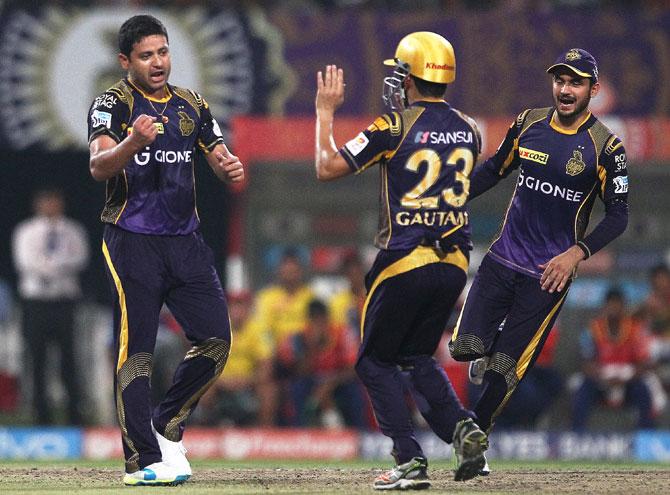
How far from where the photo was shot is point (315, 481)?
7574 mm

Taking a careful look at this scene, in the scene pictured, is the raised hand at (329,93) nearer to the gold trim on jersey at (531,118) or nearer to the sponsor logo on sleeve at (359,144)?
the sponsor logo on sleeve at (359,144)

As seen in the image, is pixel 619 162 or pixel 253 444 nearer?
pixel 619 162

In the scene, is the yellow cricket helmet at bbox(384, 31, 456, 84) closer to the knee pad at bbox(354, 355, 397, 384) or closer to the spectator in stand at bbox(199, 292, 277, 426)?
the knee pad at bbox(354, 355, 397, 384)

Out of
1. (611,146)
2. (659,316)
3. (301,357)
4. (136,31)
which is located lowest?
(301,357)

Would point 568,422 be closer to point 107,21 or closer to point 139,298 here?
point 107,21

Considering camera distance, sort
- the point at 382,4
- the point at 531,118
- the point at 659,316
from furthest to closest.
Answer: the point at 382,4
the point at 659,316
the point at 531,118

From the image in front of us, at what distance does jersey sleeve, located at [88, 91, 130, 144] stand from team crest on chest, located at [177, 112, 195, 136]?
0.28 meters

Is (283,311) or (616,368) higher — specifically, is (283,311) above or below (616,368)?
above

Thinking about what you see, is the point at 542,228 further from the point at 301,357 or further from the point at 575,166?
the point at 301,357

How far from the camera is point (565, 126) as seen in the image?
7637 millimetres

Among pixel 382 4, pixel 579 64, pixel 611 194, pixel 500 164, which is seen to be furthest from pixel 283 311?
pixel 579 64

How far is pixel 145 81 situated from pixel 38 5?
283 inches

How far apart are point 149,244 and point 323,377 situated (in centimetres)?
615

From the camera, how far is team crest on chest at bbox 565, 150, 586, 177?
7.52 m
